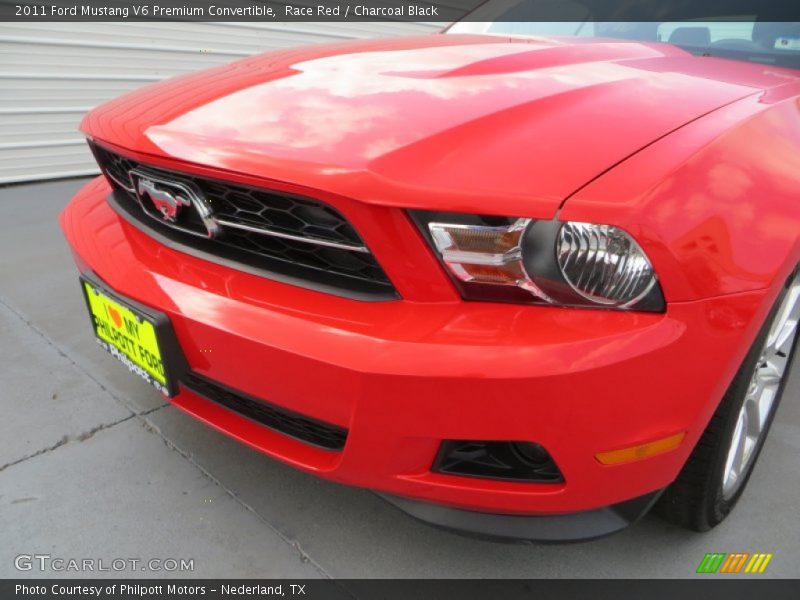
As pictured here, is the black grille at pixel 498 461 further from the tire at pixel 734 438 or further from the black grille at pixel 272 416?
the tire at pixel 734 438

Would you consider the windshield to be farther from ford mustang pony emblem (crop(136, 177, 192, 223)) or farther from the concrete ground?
ford mustang pony emblem (crop(136, 177, 192, 223))

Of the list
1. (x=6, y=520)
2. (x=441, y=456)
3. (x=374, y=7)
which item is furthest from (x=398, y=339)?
(x=374, y=7)

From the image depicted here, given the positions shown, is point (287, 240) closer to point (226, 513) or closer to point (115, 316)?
point (115, 316)

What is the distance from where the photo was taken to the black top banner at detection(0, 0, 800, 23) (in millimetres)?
2057

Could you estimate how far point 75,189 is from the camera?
5.22 metres

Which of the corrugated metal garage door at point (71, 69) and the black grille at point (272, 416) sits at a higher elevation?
the corrugated metal garage door at point (71, 69)

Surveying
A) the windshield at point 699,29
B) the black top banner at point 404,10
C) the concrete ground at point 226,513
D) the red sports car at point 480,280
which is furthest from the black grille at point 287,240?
the black top banner at point 404,10

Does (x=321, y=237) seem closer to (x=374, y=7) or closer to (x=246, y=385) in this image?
(x=246, y=385)

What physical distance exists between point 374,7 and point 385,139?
679 centimetres

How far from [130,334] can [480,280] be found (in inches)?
34.7

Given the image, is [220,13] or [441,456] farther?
[220,13]

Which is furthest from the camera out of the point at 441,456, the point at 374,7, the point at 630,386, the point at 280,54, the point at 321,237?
the point at 374,7

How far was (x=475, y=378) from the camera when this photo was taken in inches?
41.1

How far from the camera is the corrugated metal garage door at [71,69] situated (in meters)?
5.14
